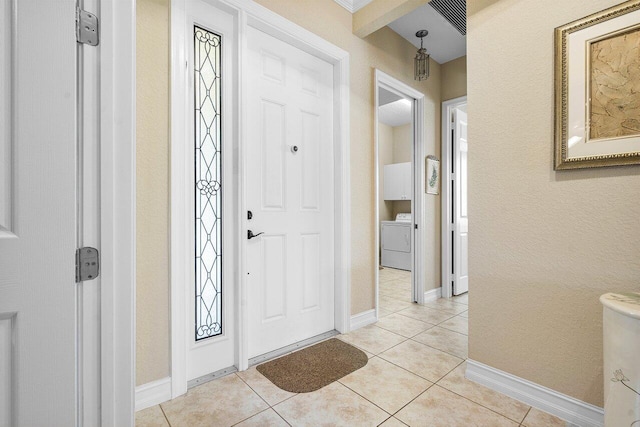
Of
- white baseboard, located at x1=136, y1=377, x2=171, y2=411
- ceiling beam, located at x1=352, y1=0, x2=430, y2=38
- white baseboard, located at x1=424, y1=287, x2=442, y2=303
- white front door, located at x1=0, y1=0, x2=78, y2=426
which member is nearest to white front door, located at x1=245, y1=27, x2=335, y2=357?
ceiling beam, located at x1=352, y1=0, x2=430, y2=38

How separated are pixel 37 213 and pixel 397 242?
5.35 meters

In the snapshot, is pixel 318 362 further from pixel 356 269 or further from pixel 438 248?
pixel 438 248

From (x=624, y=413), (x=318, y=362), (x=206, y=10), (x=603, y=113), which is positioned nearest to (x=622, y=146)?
(x=603, y=113)

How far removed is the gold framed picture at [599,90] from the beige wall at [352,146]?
1.47 meters

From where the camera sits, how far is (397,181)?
610 cm

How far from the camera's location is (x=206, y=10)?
187cm

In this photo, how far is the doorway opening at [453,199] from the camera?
3.64 meters

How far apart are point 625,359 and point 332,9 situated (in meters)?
2.81

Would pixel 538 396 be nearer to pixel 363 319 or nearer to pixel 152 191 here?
pixel 363 319

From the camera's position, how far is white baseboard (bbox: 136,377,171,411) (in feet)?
5.18

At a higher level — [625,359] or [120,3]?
[120,3]

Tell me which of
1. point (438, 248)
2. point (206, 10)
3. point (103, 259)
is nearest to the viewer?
point (103, 259)

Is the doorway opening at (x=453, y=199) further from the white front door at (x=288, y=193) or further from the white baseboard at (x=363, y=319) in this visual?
the white front door at (x=288, y=193)

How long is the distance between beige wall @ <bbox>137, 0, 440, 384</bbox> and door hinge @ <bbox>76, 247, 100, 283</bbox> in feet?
2.52
